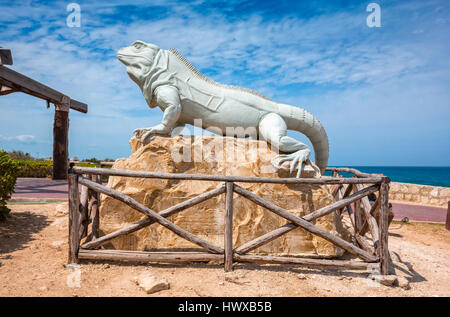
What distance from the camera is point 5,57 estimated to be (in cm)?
654

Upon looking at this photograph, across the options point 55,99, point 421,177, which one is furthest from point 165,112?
point 421,177

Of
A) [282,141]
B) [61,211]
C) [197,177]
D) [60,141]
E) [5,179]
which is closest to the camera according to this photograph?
[197,177]

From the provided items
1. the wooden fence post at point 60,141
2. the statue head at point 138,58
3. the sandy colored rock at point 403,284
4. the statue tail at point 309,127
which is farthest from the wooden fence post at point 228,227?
the wooden fence post at point 60,141

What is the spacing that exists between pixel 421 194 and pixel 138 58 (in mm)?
11981

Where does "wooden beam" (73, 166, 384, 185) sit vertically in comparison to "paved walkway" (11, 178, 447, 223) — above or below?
above

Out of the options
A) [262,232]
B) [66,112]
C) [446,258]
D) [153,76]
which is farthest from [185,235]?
[66,112]

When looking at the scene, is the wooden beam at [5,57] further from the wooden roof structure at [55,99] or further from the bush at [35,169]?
the bush at [35,169]

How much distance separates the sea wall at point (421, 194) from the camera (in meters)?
10.9

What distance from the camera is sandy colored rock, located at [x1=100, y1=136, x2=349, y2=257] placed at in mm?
4109

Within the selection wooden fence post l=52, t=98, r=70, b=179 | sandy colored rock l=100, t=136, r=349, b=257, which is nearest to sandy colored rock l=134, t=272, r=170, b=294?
sandy colored rock l=100, t=136, r=349, b=257

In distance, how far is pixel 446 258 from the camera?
5.12 metres

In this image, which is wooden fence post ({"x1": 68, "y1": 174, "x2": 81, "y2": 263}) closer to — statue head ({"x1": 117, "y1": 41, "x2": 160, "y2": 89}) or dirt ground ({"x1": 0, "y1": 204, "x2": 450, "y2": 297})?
dirt ground ({"x1": 0, "y1": 204, "x2": 450, "y2": 297})

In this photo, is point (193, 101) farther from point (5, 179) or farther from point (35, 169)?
point (35, 169)

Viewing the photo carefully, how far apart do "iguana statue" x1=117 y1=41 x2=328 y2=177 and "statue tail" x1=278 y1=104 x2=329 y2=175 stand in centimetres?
2
